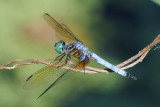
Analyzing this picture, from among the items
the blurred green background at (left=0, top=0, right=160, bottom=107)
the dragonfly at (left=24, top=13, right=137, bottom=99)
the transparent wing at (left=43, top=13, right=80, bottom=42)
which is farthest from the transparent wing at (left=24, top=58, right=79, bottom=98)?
the blurred green background at (left=0, top=0, right=160, bottom=107)

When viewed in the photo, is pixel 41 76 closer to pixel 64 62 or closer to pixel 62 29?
pixel 64 62

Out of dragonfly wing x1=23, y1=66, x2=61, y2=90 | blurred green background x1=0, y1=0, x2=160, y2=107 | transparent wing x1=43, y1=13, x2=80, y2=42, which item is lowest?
dragonfly wing x1=23, y1=66, x2=61, y2=90

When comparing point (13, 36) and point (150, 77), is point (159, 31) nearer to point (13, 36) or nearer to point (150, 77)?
point (150, 77)

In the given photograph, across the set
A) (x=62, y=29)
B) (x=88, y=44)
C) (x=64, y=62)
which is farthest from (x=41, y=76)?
(x=88, y=44)

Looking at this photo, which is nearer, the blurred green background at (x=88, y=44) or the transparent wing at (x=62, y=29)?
the transparent wing at (x=62, y=29)

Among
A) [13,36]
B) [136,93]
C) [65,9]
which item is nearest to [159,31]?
[136,93]

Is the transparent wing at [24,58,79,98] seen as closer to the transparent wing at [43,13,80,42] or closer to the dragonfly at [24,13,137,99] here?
the dragonfly at [24,13,137,99]

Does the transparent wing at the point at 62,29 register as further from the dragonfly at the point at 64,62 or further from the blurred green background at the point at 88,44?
the blurred green background at the point at 88,44

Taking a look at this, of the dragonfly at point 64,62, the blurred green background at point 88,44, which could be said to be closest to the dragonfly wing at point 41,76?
the dragonfly at point 64,62
